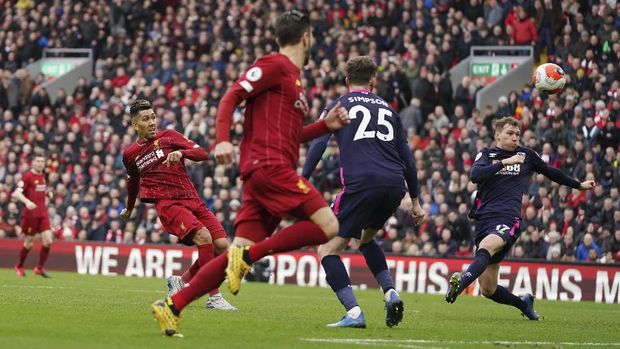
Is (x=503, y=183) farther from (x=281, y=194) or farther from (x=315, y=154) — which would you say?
(x=281, y=194)

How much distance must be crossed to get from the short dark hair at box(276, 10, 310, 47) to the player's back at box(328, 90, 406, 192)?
1726mm

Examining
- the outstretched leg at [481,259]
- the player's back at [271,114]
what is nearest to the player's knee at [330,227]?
the player's back at [271,114]

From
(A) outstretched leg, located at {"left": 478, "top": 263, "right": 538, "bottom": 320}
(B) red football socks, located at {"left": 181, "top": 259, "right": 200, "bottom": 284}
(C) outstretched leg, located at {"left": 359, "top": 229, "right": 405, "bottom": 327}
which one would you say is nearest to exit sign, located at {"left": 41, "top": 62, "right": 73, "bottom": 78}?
(B) red football socks, located at {"left": 181, "top": 259, "right": 200, "bottom": 284}

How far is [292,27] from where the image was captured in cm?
945

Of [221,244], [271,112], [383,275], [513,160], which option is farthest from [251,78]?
[221,244]

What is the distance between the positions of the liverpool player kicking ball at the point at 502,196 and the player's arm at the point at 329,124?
443 cm

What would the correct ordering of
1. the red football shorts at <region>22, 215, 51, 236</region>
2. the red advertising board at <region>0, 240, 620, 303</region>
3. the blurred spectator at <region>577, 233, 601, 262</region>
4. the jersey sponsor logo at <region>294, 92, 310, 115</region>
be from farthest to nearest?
1. the red football shorts at <region>22, 215, 51, 236</region>
2. the blurred spectator at <region>577, 233, 601, 262</region>
3. the red advertising board at <region>0, 240, 620, 303</region>
4. the jersey sponsor logo at <region>294, 92, 310, 115</region>

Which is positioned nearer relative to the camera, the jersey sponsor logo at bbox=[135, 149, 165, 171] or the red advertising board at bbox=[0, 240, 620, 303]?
the jersey sponsor logo at bbox=[135, 149, 165, 171]

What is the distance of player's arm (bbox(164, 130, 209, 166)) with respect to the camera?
12.7m

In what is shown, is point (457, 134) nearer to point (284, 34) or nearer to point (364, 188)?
point (364, 188)

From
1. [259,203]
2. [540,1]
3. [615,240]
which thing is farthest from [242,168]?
[540,1]

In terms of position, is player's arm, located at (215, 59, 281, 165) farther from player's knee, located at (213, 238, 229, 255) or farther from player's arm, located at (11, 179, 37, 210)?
player's arm, located at (11, 179, 37, 210)

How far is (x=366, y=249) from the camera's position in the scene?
464 inches

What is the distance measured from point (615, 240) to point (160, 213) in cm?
1117
